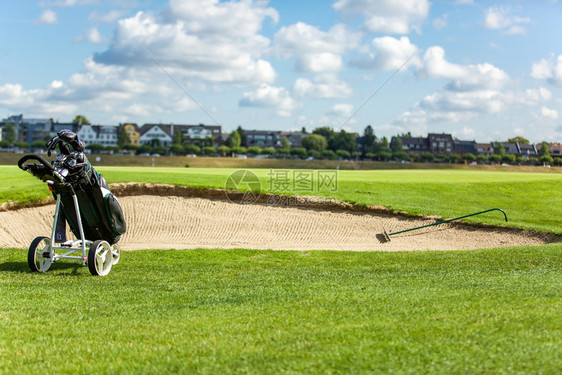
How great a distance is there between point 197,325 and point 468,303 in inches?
149

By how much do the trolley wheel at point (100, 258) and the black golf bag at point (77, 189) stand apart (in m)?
0.52

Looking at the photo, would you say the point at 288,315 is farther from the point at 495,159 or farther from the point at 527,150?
the point at 527,150

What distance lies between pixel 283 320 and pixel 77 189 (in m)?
5.81

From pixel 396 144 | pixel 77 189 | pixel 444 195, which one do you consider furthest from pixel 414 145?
pixel 77 189

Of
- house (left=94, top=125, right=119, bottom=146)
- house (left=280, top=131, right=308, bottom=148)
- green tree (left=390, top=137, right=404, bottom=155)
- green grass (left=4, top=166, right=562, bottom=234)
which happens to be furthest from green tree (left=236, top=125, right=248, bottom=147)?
green grass (left=4, top=166, right=562, bottom=234)

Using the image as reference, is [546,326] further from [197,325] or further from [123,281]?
[123,281]

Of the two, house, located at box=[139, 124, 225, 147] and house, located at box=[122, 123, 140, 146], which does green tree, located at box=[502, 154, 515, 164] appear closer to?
house, located at box=[139, 124, 225, 147]

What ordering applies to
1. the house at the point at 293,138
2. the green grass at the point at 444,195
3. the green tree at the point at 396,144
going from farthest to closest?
the house at the point at 293,138
the green tree at the point at 396,144
the green grass at the point at 444,195

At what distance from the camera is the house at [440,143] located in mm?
177375

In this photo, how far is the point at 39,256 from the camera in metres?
10.4

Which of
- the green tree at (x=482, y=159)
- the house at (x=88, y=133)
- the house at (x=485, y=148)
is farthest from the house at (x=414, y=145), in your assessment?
the house at (x=88, y=133)

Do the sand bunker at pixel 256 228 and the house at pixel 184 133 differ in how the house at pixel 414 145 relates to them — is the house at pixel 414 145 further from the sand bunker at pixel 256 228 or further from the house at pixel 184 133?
the sand bunker at pixel 256 228

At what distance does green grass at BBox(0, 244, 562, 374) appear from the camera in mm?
5012

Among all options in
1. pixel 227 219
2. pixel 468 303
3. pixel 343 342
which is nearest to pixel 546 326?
pixel 468 303
